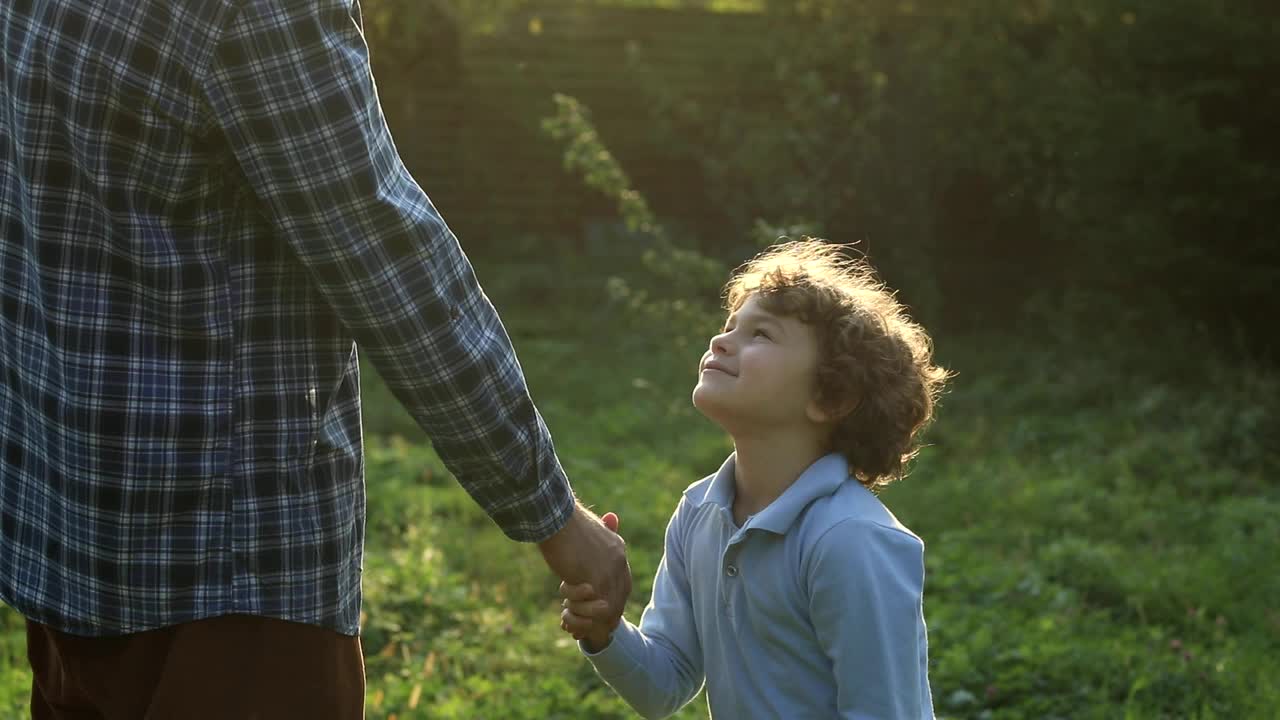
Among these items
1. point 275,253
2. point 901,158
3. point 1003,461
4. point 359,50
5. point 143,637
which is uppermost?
point 359,50

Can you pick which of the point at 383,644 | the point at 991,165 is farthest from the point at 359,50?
the point at 991,165

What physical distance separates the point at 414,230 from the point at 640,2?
40.2ft

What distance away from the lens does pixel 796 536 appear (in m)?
2.14

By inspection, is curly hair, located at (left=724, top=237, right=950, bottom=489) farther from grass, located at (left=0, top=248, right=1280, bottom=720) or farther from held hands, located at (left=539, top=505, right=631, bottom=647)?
grass, located at (left=0, top=248, right=1280, bottom=720)

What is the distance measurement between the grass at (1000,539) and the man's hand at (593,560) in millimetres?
1812

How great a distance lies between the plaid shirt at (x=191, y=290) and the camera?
1.79 meters

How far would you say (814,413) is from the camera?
7.33 feet

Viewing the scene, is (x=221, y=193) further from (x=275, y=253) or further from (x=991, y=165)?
(x=991, y=165)

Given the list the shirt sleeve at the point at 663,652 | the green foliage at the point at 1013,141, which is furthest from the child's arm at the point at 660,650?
the green foliage at the point at 1013,141

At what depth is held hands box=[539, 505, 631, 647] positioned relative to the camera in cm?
212

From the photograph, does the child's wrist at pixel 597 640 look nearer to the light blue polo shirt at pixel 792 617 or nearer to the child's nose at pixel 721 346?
the light blue polo shirt at pixel 792 617

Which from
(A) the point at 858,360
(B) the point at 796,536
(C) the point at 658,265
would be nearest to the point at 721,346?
(A) the point at 858,360

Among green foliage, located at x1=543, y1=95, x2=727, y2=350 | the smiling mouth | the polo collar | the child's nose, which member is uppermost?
the child's nose

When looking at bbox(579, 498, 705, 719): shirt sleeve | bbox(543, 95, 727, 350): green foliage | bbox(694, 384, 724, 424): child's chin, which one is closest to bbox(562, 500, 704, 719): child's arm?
bbox(579, 498, 705, 719): shirt sleeve
